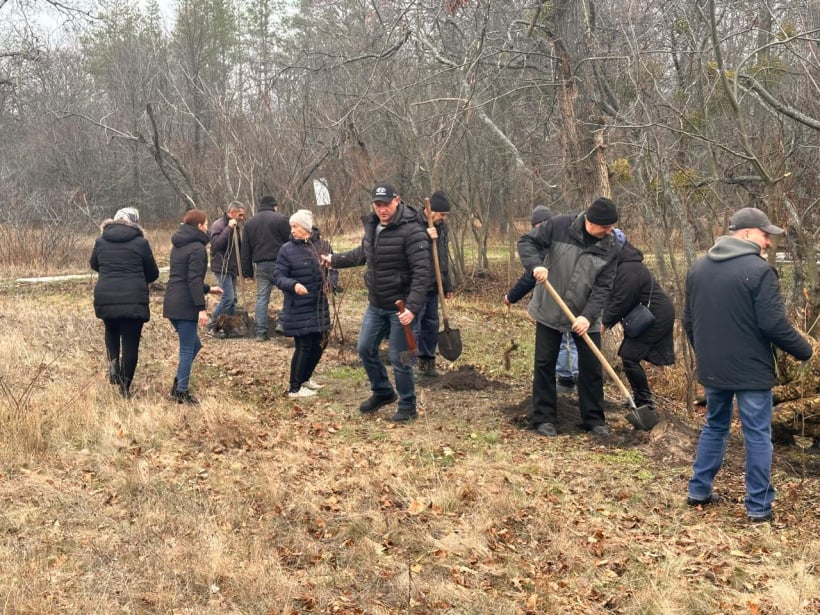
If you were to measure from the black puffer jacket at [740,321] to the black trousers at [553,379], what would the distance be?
1.56m

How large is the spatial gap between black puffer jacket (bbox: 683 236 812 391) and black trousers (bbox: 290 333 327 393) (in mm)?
3737

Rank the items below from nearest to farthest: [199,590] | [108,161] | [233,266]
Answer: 1. [199,590]
2. [233,266]
3. [108,161]

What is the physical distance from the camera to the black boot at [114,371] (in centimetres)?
738

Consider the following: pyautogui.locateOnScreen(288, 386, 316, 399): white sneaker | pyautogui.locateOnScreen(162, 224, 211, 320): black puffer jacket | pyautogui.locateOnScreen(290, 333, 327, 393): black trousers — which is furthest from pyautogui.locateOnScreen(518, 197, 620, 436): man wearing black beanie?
pyautogui.locateOnScreen(162, 224, 211, 320): black puffer jacket

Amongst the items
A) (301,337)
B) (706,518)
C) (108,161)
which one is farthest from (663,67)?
(108,161)

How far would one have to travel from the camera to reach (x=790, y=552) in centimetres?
444

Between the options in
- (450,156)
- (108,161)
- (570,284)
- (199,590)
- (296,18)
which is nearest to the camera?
(199,590)

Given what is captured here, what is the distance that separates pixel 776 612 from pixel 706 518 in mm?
1120

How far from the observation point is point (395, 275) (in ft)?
21.4

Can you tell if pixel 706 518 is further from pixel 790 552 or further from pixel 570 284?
pixel 570 284

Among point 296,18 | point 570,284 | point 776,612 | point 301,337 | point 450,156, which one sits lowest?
point 776,612

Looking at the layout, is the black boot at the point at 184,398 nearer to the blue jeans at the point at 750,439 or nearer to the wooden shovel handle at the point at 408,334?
the wooden shovel handle at the point at 408,334

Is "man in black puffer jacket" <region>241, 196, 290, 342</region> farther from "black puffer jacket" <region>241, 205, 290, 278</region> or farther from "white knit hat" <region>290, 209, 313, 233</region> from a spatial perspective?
"white knit hat" <region>290, 209, 313, 233</region>

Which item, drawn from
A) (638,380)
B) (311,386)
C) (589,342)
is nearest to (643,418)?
(589,342)
